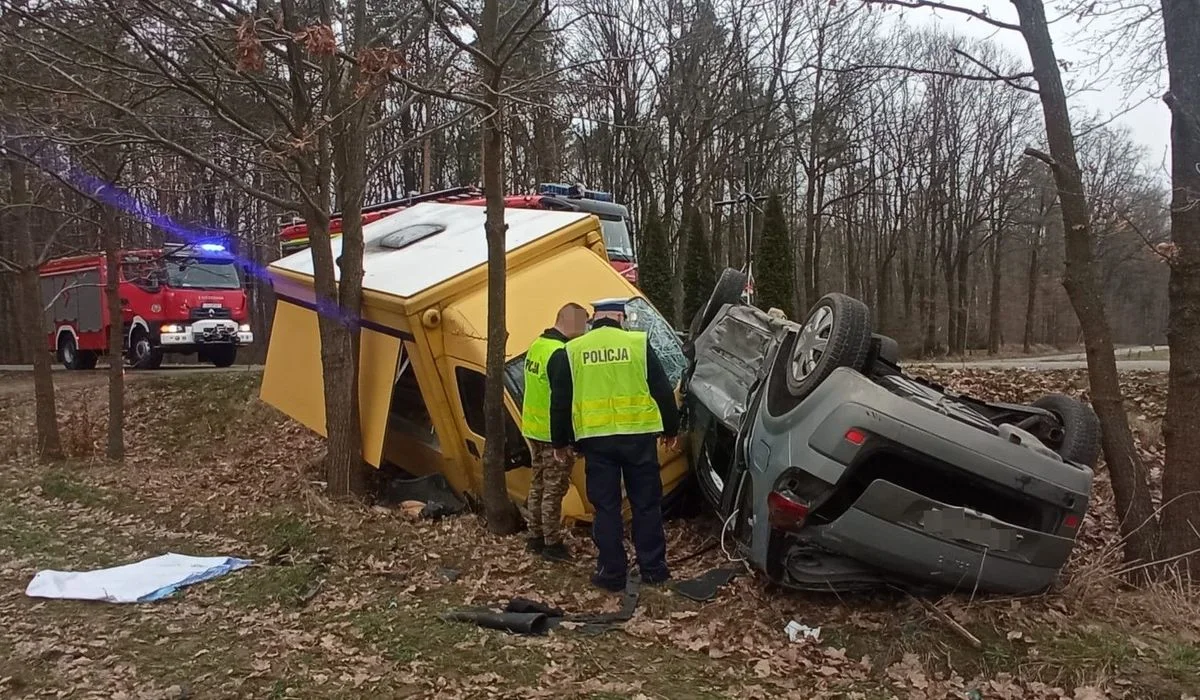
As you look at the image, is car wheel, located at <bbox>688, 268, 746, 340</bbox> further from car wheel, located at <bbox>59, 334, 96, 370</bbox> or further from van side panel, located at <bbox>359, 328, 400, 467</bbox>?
car wheel, located at <bbox>59, 334, 96, 370</bbox>

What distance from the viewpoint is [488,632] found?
4883mm

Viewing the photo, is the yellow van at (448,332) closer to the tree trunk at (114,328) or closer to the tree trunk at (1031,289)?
the tree trunk at (114,328)

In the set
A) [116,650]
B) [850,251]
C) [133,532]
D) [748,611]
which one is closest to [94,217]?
[133,532]

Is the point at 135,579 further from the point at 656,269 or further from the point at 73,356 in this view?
the point at 656,269

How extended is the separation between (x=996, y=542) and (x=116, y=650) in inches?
176

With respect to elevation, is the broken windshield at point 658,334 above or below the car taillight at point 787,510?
above

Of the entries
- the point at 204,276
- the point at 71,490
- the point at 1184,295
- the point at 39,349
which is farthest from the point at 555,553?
the point at 204,276

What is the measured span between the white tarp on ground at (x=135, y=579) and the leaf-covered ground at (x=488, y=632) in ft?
0.40

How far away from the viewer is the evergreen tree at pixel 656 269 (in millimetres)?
28375

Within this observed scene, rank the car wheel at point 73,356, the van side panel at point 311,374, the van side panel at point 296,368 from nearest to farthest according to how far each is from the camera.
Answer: the van side panel at point 311,374, the van side panel at point 296,368, the car wheel at point 73,356

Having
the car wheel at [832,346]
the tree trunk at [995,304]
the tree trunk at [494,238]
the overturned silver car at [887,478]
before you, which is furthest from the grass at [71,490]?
the tree trunk at [995,304]

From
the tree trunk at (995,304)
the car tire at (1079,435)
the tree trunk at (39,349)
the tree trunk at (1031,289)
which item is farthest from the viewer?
the tree trunk at (1031,289)

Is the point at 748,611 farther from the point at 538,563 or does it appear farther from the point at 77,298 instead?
the point at 77,298

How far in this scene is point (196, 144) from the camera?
30.5ft
